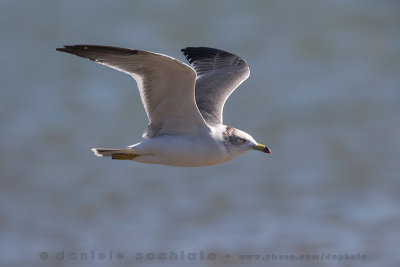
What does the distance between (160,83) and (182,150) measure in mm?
653

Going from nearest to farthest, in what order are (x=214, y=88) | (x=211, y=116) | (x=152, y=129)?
(x=152, y=129)
(x=211, y=116)
(x=214, y=88)

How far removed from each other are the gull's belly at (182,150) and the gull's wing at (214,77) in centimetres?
57

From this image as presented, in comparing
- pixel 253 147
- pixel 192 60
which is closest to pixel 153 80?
pixel 253 147

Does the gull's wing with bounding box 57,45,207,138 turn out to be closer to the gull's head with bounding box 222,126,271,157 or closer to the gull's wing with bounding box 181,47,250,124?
the gull's head with bounding box 222,126,271,157

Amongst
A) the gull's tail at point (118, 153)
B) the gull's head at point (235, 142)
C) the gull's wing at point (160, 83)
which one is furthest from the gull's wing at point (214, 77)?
the gull's tail at point (118, 153)

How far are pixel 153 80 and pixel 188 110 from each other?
0.42 meters

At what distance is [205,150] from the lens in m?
6.61

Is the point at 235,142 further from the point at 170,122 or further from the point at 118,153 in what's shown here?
the point at 118,153

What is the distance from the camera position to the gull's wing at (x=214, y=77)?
7.56 meters

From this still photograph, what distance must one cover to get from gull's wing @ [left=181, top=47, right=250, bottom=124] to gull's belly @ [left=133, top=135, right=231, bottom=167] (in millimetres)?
570

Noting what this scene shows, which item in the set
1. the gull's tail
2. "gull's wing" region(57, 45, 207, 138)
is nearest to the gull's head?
"gull's wing" region(57, 45, 207, 138)

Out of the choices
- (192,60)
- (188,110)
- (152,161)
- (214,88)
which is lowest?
(152,161)

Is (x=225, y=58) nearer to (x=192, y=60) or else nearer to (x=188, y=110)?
(x=192, y=60)

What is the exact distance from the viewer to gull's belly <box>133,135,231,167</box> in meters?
6.61
